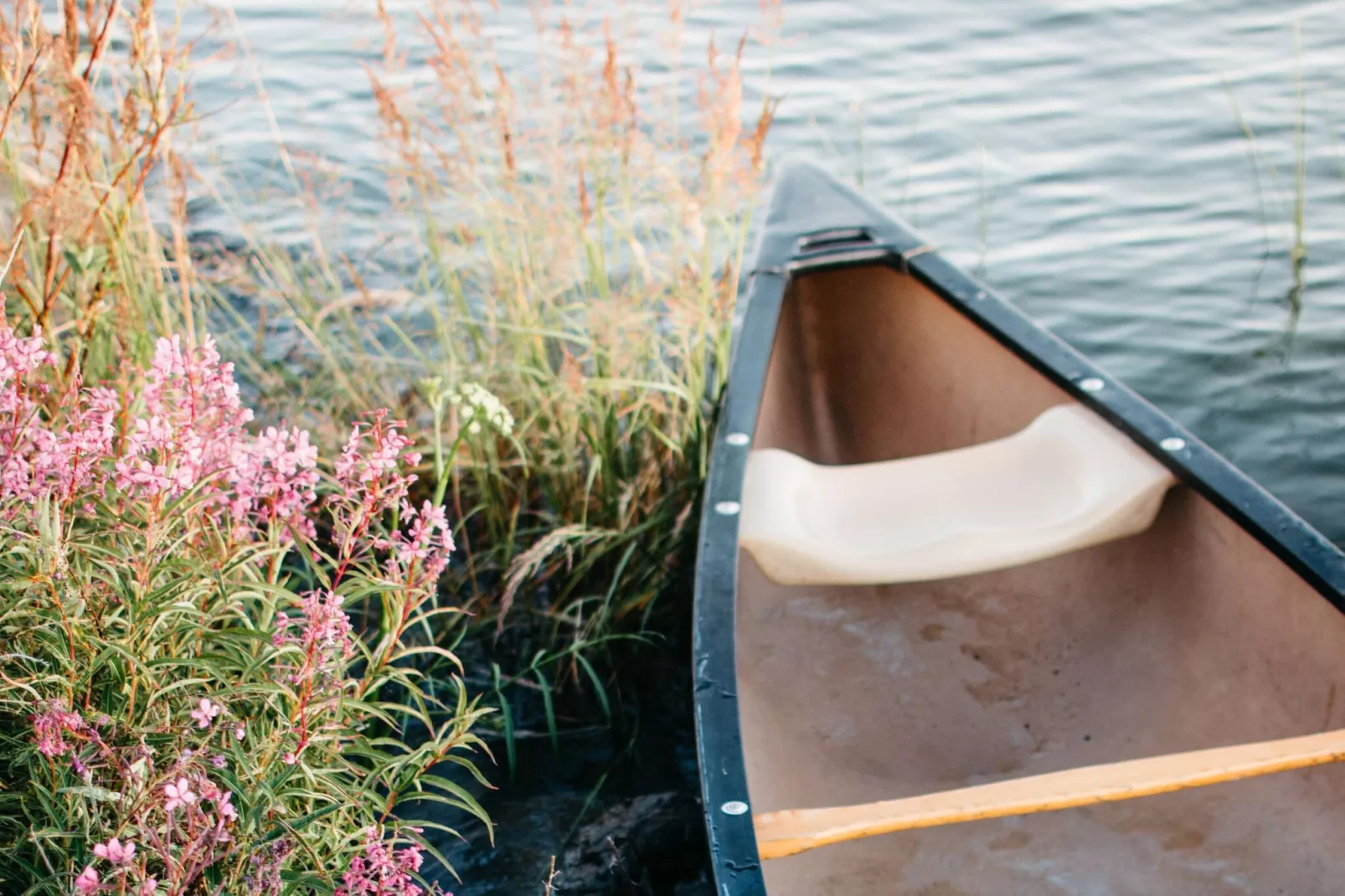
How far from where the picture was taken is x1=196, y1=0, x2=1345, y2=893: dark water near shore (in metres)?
4.21

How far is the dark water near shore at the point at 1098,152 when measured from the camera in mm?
4211

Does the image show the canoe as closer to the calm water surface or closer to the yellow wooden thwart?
the yellow wooden thwart

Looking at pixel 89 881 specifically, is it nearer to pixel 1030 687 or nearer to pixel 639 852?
pixel 639 852

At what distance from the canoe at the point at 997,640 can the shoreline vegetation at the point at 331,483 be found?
12.9 inches

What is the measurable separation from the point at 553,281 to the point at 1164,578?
4.70ft

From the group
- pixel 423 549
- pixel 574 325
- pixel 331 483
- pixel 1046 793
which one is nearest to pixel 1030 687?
pixel 1046 793

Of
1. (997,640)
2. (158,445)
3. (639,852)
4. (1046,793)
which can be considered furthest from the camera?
(997,640)

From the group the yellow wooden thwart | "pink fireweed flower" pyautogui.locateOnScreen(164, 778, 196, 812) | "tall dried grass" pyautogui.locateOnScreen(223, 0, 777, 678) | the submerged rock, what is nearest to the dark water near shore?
"tall dried grass" pyautogui.locateOnScreen(223, 0, 777, 678)

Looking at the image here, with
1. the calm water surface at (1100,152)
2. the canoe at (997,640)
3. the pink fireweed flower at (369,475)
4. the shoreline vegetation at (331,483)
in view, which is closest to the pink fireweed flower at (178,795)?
the shoreline vegetation at (331,483)

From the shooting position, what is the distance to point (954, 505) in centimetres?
264

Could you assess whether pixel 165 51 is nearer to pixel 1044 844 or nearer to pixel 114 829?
pixel 114 829

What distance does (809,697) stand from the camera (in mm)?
2529

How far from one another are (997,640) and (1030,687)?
143 millimetres

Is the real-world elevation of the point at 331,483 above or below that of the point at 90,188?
below
